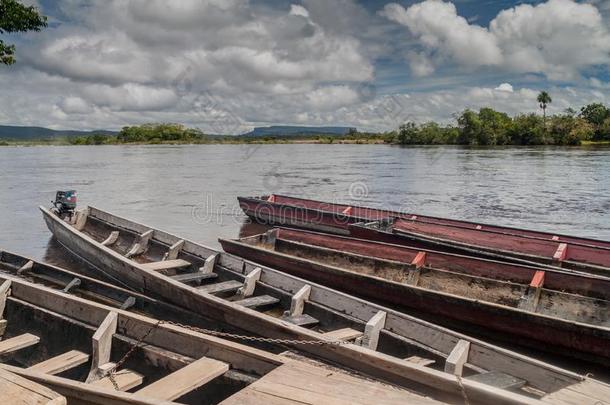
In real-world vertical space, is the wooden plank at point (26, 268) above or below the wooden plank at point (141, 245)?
below

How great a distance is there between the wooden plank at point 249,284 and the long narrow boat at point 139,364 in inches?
103

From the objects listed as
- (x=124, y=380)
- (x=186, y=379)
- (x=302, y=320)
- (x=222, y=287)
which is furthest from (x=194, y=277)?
(x=186, y=379)

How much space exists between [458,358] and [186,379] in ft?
9.22

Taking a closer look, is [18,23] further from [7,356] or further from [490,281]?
[490,281]

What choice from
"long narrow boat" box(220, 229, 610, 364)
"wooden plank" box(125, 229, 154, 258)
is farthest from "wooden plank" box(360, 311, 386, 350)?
"wooden plank" box(125, 229, 154, 258)

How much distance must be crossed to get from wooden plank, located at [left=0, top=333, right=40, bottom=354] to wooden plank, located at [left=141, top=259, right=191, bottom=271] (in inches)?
113

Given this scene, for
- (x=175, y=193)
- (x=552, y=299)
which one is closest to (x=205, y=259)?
(x=552, y=299)

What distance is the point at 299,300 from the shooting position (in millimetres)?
7465

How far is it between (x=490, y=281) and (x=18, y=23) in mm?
14793

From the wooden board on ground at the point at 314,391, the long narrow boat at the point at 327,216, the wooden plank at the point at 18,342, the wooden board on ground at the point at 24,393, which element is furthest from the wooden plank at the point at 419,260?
the wooden board on ground at the point at 24,393

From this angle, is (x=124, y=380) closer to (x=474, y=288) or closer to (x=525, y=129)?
(x=474, y=288)

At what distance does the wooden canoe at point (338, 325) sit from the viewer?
476 centimetres

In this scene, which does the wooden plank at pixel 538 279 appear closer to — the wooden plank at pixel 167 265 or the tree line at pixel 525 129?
the wooden plank at pixel 167 265

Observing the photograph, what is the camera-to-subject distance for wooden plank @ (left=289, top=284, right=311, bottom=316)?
7.39 m
